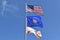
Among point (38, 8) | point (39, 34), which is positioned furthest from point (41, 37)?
point (38, 8)

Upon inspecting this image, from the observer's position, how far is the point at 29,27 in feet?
211

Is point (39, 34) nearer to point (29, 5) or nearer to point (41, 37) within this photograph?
point (41, 37)

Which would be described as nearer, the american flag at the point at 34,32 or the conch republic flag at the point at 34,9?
the american flag at the point at 34,32

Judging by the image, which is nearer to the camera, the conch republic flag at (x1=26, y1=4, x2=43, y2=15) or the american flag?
the american flag

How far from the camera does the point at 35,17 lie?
64.4m

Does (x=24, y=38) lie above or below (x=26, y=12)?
below

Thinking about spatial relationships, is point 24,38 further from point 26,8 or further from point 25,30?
point 26,8

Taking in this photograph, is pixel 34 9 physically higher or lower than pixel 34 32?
higher

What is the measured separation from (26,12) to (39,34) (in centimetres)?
489

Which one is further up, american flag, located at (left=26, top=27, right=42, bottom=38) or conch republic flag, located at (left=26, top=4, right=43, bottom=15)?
conch republic flag, located at (left=26, top=4, right=43, bottom=15)

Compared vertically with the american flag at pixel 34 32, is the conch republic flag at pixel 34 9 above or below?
above

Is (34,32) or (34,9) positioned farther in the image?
(34,9)

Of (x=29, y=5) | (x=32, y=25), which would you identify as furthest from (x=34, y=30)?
(x=29, y=5)

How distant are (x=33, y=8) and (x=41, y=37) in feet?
19.0
